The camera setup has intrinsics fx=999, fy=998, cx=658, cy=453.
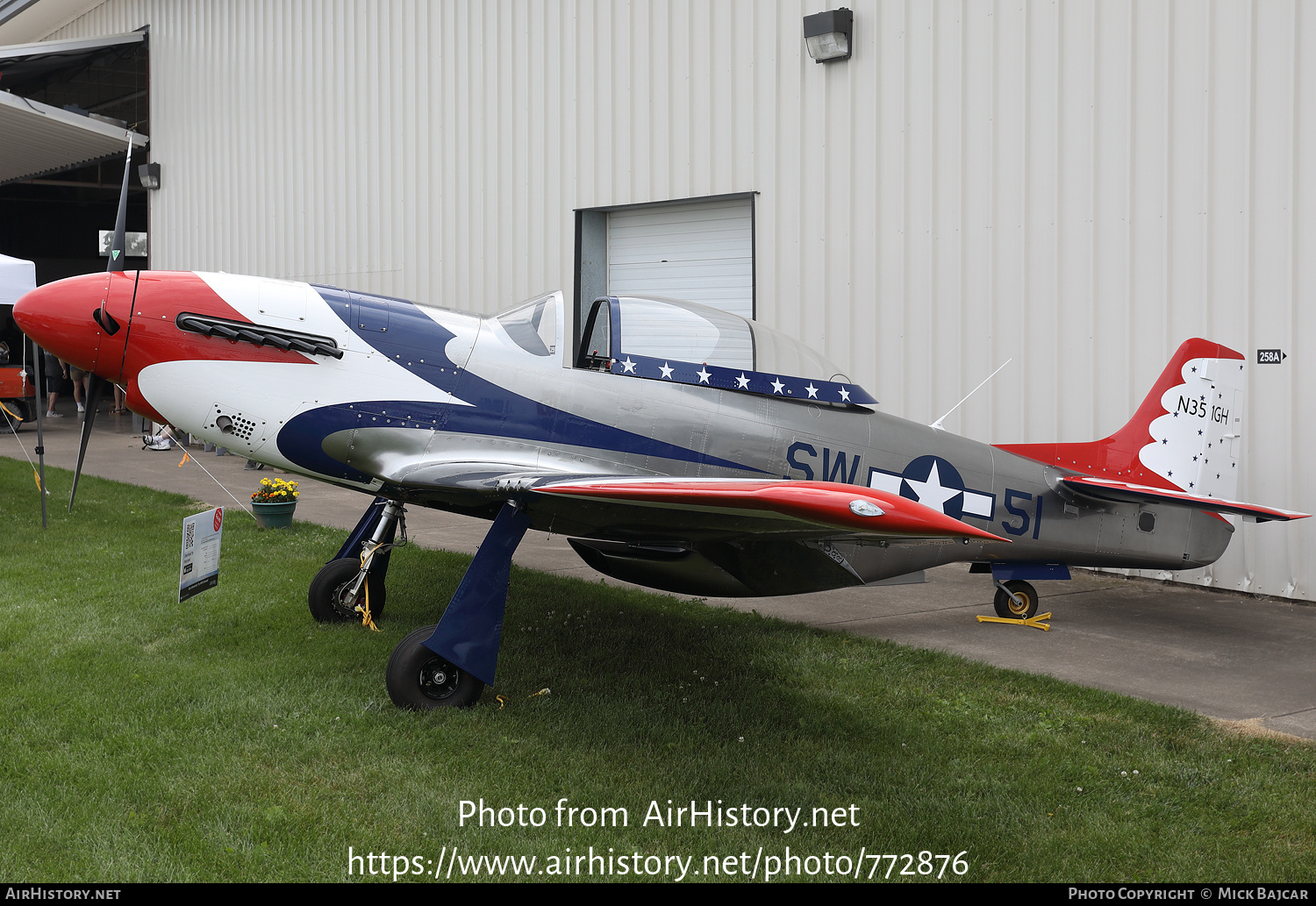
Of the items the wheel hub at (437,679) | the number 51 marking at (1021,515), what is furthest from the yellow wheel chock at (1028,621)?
the wheel hub at (437,679)

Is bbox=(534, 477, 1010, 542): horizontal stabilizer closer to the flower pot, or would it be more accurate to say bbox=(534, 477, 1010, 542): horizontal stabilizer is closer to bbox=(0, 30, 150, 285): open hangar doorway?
the flower pot

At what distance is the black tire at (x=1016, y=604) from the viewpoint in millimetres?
6242

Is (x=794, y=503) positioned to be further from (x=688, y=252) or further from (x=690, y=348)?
(x=688, y=252)

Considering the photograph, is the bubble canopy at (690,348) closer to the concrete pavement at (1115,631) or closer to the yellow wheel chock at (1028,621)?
the concrete pavement at (1115,631)

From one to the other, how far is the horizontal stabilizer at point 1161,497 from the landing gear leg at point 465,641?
3.31m

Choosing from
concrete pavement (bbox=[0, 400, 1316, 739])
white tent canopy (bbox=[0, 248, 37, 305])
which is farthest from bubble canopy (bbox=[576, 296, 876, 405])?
white tent canopy (bbox=[0, 248, 37, 305])

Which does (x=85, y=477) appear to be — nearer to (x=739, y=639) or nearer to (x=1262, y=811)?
(x=739, y=639)

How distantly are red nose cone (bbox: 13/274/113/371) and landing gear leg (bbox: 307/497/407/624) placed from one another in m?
1.68

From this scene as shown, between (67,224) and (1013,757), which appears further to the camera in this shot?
(67,224)
